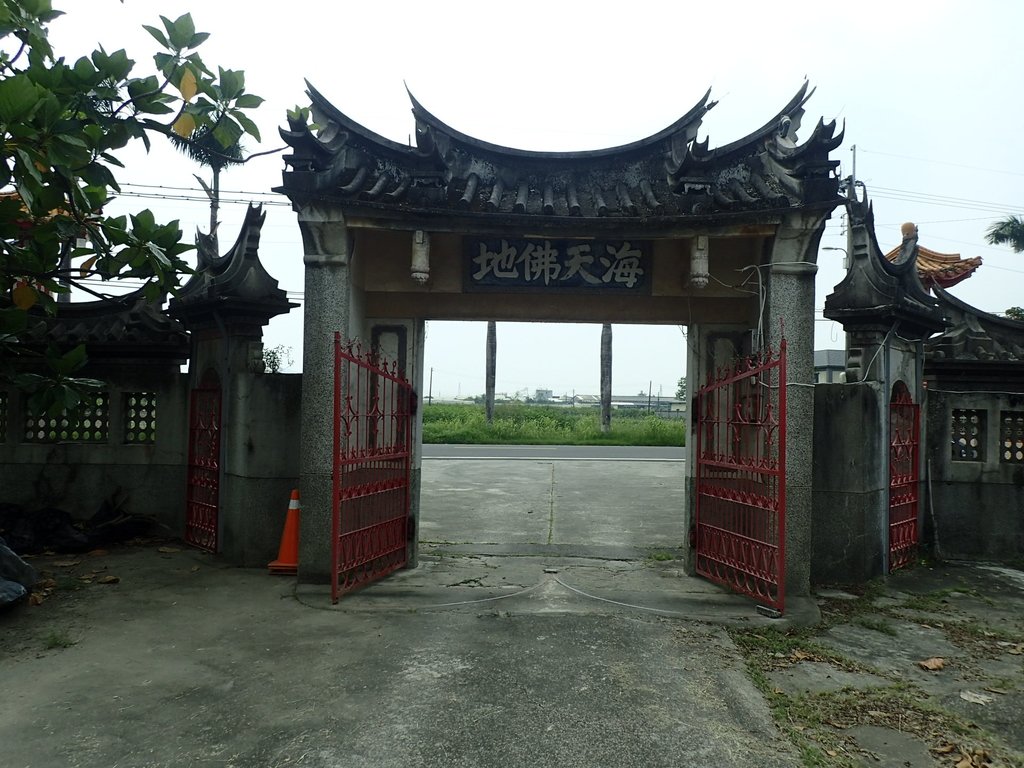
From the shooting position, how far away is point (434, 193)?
21.5ft

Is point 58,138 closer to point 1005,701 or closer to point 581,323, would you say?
point 581,323

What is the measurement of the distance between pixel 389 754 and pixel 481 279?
482 centimetres

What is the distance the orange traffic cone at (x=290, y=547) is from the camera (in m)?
7.15

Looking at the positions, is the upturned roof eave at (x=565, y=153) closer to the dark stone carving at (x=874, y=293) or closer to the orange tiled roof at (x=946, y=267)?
the dark stone carving at (x=874, y=293)

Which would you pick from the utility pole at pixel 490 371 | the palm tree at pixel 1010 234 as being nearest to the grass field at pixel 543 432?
the utility pole at pixel 490 371

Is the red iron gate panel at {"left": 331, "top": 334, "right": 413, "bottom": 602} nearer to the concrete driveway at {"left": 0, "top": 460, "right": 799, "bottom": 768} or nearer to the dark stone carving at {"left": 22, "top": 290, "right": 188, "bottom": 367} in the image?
the concrete driveway at {"left": 0, "top": 460, "right": 799, "bottom": 768}

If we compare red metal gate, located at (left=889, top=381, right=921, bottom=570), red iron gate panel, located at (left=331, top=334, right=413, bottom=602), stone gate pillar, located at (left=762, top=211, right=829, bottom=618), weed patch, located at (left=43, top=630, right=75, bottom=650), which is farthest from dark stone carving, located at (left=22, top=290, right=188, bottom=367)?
red metal gate, located at (left=889, top=381, right=921, bottom=570)

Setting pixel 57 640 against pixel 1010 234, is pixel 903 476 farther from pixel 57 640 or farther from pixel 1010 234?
pixel 1010 234

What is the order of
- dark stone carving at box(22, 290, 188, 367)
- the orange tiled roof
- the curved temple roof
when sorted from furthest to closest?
the orange tiled roof, dark stone carving at box(22, 290, 188, 367), the curved temple roof

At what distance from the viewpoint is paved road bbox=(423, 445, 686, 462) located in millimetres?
21188

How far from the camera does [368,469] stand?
677 centimetres

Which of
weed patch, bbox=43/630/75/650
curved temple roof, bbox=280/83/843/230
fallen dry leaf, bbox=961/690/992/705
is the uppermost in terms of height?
curved temple roof, bbox=280/83/843/230

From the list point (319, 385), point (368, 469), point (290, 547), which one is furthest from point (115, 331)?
point (368, 469)

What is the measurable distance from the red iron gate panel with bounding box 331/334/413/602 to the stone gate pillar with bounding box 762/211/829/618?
383 cm
